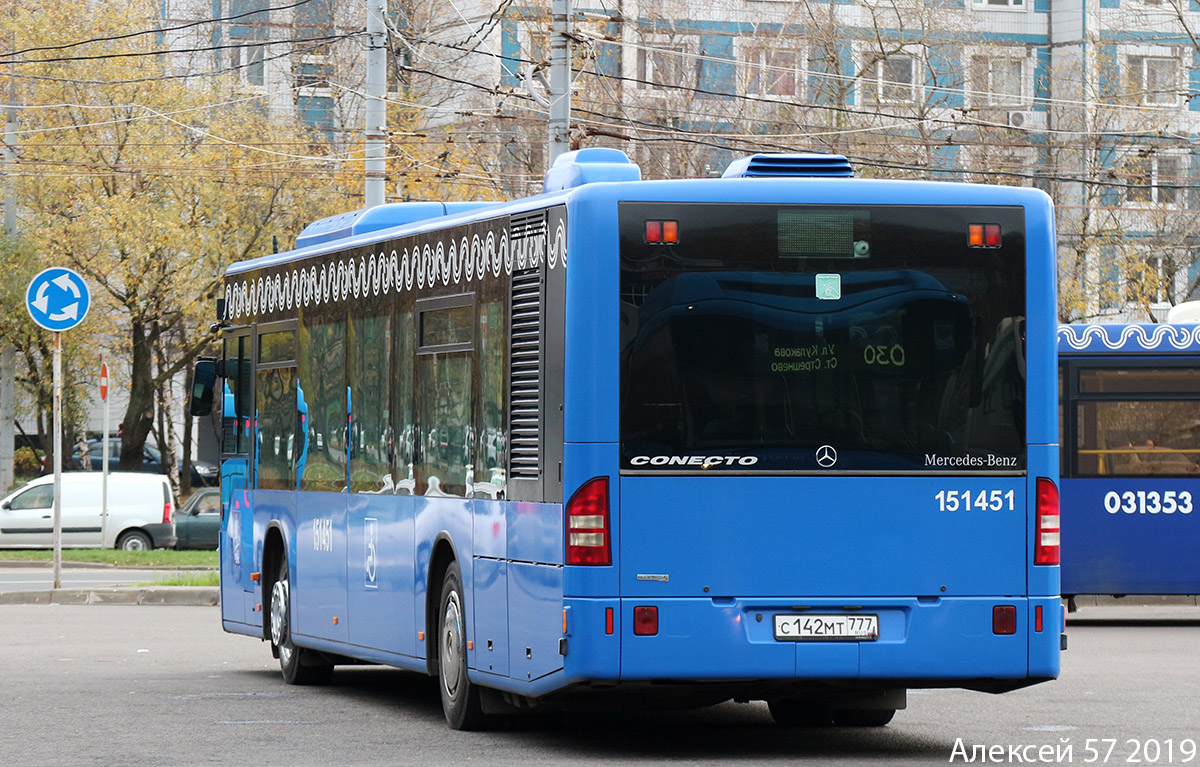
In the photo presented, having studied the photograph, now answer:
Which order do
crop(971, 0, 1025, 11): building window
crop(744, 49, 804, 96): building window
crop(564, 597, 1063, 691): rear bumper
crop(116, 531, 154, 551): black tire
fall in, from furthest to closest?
crop(971, 0, 1025, 11): building window, crop(744, 49, 804, 96): building window, crop(116, 531, 154, 551): black tire, crop(564, 597, 1063, 691): rear bumper

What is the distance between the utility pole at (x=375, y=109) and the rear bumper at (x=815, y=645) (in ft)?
52.1

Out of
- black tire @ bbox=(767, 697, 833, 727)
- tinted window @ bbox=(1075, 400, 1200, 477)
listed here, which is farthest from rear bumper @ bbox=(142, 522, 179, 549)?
black tire @ bbox=(767, 697, 833, 727)

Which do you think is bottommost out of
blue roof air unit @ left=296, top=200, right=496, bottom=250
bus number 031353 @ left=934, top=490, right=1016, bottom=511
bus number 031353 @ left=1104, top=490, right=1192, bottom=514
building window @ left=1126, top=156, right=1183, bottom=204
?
bus number 031353 @ left=1104, top=490, right=1192, bottom=514

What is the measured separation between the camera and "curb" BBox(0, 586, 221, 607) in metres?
23.5

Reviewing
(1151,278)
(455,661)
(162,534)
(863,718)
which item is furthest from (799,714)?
(1151,278)

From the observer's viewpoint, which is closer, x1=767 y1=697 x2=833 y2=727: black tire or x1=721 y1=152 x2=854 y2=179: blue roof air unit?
x1=721 y1=152 x2=854 y2=179: blue roof air unit

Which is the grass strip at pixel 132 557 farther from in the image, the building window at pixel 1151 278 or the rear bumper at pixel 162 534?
the building window at pixel 1151 278

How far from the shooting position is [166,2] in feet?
167

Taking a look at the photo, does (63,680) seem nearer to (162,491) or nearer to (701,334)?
(701,334)

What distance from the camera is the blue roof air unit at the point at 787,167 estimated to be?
Result: 1063 centimetres

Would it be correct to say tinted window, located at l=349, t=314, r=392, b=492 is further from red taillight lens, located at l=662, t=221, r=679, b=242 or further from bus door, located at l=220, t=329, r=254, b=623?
red taillight lens, located at l=662, t=221, r=679, b=242

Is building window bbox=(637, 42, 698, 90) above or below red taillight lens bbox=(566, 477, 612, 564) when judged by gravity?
above

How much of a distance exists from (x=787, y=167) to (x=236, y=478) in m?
6.84

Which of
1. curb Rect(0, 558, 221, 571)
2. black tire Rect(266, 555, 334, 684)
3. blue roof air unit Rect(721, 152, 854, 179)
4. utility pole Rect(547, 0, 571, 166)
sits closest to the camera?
blue roof air unit Rect(721, 152, 854, 179)
